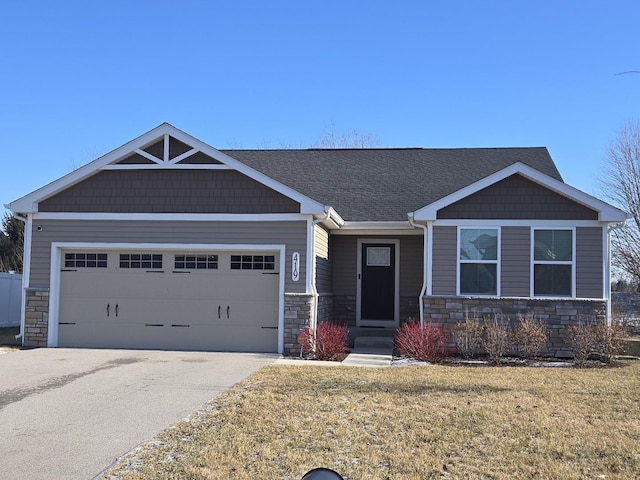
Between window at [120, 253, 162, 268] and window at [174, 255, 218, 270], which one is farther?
window at [120, 253, 162, 268]

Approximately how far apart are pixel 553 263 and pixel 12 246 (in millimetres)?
26852

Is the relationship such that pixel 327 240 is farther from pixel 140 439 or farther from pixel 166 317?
pixel 140 439

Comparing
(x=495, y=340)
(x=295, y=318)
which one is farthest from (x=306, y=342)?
(x=495, y=340)

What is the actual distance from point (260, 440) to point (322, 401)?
1951 mm

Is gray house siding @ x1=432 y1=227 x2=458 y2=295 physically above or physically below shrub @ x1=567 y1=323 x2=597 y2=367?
above

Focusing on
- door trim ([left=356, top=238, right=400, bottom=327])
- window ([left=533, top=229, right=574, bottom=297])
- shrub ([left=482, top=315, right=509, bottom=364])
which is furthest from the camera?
door trim ([left=356, top=238, right=400, bottom=327])

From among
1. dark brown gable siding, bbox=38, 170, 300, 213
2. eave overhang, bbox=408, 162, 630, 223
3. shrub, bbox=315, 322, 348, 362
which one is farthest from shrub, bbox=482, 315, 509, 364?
dark brown gable siding, bbox=38, 170, 300, 213

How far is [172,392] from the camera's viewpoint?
8977 mm

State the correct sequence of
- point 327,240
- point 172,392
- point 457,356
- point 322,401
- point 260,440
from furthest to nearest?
1. point 327,240
2. point 457,356
3. point 172,392
4. point 322,401
5. point 260,440

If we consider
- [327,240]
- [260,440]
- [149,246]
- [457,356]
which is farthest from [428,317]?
[260,440]

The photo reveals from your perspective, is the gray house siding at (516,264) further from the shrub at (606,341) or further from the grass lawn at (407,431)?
the grass lawn at (407,431)

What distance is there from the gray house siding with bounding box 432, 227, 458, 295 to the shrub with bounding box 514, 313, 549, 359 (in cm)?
155

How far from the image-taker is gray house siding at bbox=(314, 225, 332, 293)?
14.2 m

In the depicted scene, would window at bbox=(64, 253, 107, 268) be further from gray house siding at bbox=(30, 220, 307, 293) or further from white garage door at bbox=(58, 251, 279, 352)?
gray house siding at bbox=(30, 220, 307, 293)
